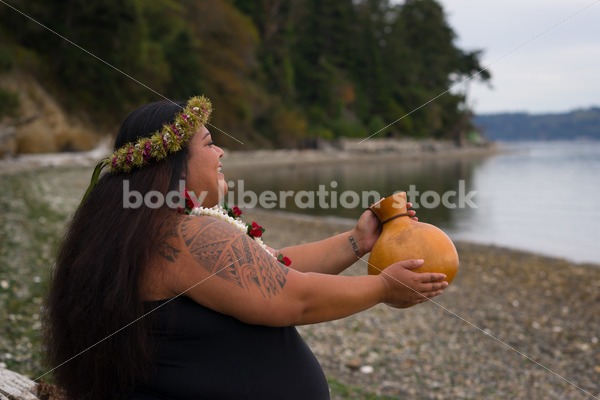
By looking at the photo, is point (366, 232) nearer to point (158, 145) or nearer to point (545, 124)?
point (158, 145)

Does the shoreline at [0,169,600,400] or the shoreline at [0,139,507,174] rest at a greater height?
the shoreline at [0,139,507,174]

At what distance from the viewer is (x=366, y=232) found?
2.83 metres

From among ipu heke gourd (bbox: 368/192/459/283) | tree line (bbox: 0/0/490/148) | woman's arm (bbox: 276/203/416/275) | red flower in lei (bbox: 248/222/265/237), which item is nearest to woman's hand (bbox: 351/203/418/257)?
woman's arm (bbox: 276/203/416/275)

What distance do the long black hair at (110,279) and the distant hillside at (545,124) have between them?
552ft

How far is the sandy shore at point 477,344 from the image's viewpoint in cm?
572

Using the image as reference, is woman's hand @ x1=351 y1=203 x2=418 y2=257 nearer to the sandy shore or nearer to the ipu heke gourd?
the ipu heke gourd

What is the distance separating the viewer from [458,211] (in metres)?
26.4

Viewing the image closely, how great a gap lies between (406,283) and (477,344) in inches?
221

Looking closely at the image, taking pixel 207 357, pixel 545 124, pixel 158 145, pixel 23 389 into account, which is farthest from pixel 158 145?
pixel 545 124

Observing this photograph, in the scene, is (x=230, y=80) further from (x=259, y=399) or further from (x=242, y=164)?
(x=259, y=399)

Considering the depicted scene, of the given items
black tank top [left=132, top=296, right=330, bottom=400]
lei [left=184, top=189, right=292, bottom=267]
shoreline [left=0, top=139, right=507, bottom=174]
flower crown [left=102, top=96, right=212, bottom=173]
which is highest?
flower crown [left=102, top=96, right=212, bottom=173]

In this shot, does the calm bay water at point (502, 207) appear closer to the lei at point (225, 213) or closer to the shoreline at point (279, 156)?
the lei at point (225, 213)

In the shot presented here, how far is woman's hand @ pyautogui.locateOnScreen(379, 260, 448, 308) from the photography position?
2176mm

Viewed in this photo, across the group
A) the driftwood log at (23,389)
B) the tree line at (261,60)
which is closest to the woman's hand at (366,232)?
the driftwood log at (23,389)
